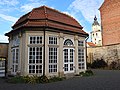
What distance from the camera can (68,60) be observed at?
17.9 meters

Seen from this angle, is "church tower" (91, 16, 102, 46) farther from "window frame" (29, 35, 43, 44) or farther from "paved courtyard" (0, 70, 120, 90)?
"paved courtyard" (0, 70, 120, 90)

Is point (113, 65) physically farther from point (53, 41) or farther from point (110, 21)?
point (53, 41)

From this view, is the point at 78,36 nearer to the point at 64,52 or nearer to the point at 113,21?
the point at 64,52

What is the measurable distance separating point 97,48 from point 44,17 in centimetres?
1776

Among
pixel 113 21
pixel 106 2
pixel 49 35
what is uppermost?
pixel 106 2

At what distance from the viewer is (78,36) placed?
19500mm

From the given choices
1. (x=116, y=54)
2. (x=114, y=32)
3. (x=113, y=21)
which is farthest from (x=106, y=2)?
(x=116, y=54)

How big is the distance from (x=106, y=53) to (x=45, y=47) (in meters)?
17.1

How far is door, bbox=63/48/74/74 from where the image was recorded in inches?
695

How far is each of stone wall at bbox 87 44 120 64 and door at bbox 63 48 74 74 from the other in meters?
12.6

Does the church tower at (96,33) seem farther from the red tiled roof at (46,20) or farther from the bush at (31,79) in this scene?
the bush at (31,79)

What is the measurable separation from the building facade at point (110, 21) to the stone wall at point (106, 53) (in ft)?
11.6

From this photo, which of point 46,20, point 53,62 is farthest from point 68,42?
point 46,20

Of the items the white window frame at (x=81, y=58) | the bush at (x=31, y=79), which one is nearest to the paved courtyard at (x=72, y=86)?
the bush at (x=31, y=79)
